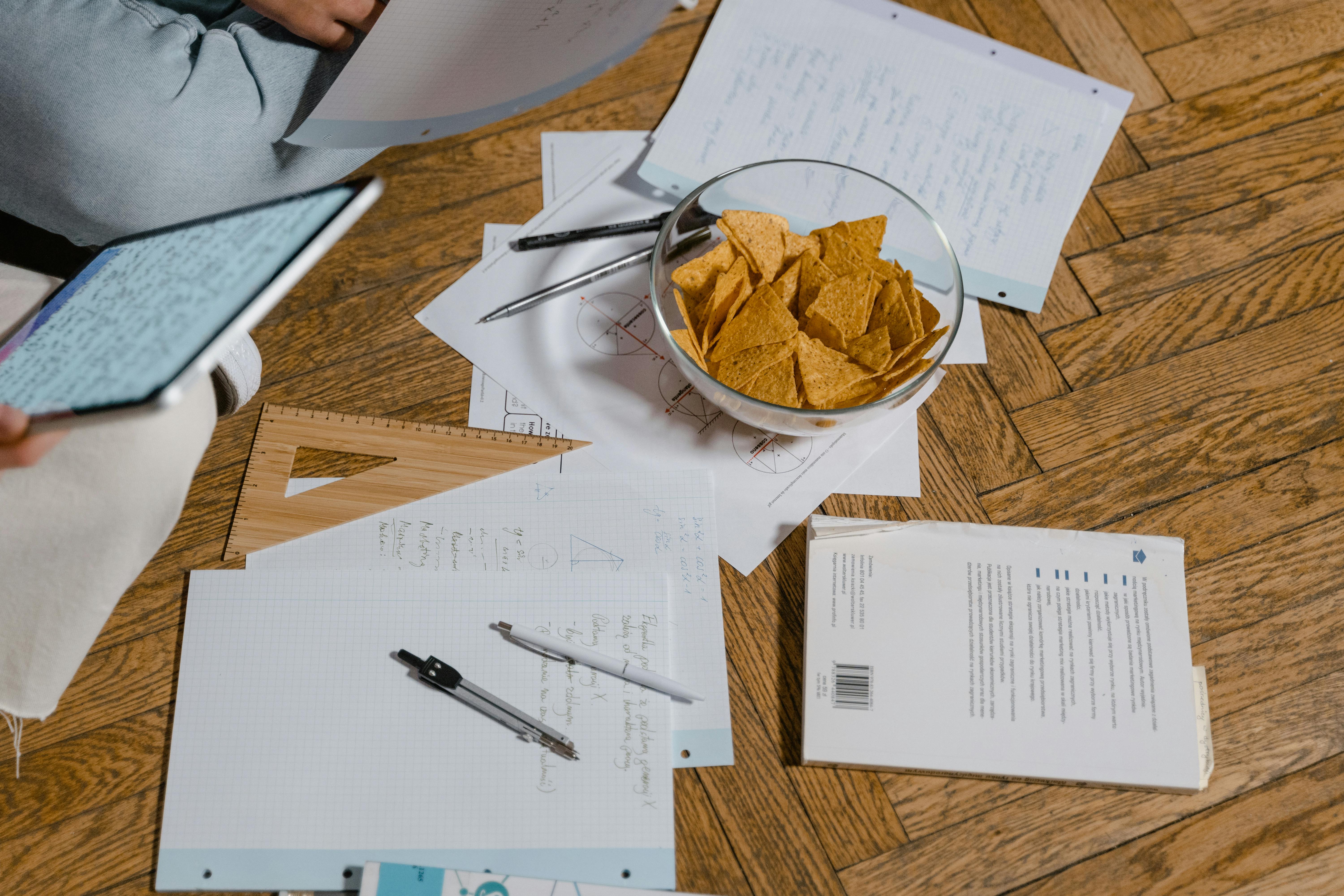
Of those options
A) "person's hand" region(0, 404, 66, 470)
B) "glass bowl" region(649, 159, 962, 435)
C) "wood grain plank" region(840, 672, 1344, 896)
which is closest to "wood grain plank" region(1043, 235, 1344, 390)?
"glass bowl" region(649, 159, 962, 435)

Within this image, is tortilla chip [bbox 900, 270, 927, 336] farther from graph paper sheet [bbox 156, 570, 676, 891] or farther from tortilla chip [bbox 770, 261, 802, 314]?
graph paper sheet [bbox 156, 570, 676, 891]

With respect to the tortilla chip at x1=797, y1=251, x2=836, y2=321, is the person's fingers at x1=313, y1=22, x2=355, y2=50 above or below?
above

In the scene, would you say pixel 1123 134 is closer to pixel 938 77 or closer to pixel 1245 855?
pixel 938 77

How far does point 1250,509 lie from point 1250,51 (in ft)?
1.84

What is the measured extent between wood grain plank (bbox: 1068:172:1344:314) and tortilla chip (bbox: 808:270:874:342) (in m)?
0.28

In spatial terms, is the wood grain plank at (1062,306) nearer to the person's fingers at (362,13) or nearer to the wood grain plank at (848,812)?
the wood grain plank at (848,812)

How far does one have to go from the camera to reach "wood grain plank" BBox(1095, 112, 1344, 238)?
978 millimetres

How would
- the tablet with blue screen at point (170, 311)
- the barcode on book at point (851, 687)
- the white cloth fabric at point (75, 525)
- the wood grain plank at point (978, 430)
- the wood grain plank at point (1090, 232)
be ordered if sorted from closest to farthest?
the tablet with blue screen at point (170, 311) < the white cloth fabric at point (75, 525) < the barcode on book at point (851, 687) < the wood grain plank at point (978, 430) < the wood grain plank at point (1090, 232)

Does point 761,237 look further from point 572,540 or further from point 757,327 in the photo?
point 572,540

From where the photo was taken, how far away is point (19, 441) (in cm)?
57

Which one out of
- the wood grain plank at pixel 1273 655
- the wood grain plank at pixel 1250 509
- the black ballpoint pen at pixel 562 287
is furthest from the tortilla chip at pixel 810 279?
the wood grain plank at pixel 1273 655

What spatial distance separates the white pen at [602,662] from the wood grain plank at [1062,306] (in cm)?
48

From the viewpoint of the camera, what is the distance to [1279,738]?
772 mm

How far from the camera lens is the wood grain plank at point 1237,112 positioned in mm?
1016
